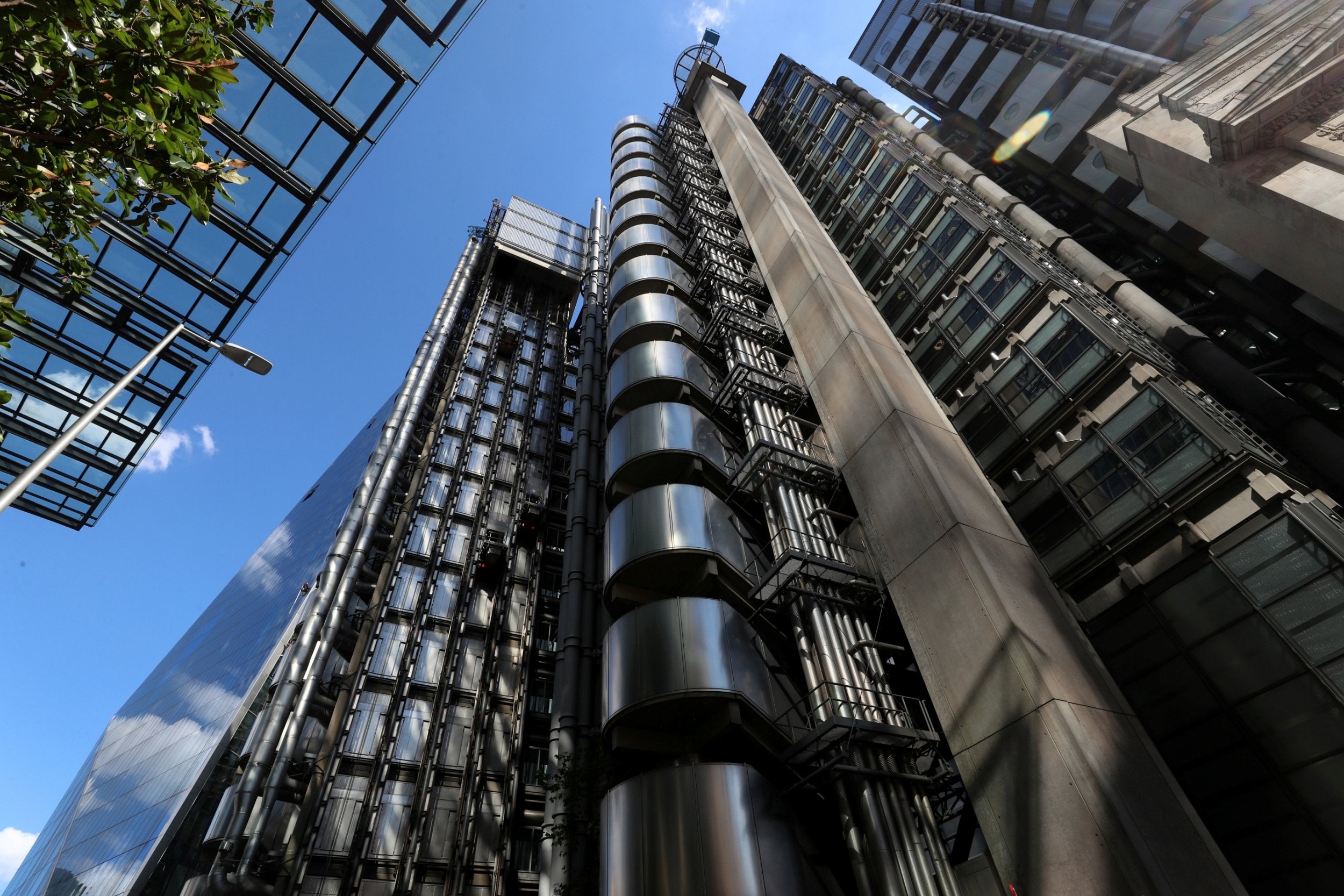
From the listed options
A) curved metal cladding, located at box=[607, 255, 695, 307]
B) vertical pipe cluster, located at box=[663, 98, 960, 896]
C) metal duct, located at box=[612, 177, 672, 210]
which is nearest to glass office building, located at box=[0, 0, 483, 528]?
vertical pipe cluster, located at box=[663, 98, 960, 896]

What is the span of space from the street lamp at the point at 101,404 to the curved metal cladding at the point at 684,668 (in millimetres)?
10608

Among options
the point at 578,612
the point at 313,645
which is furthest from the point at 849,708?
the point at 313,645

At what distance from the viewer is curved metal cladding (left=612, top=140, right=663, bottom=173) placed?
47938 millimetres

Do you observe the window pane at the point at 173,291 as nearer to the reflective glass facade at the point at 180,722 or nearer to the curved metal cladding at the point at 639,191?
the reflective glass facade at the point at 180,722

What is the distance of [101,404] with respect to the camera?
8.05 metres

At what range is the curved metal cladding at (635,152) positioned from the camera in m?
47.9

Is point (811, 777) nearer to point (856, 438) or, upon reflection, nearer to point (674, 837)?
point (674, 837)

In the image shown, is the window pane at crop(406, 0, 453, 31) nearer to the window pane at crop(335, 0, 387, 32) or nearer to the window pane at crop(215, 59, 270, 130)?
the window pane at crop(335, 0, 387, 32)

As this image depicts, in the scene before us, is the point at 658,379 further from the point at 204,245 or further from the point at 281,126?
the point at 204,245

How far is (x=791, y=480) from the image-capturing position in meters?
18.9

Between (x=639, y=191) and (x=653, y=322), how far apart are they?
1740 centimetres

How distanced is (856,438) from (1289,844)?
11514mm

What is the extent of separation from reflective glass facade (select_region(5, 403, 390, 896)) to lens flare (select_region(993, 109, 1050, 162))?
44.4m

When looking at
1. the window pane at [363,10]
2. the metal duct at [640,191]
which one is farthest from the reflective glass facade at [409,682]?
the window pane at [363,10]
